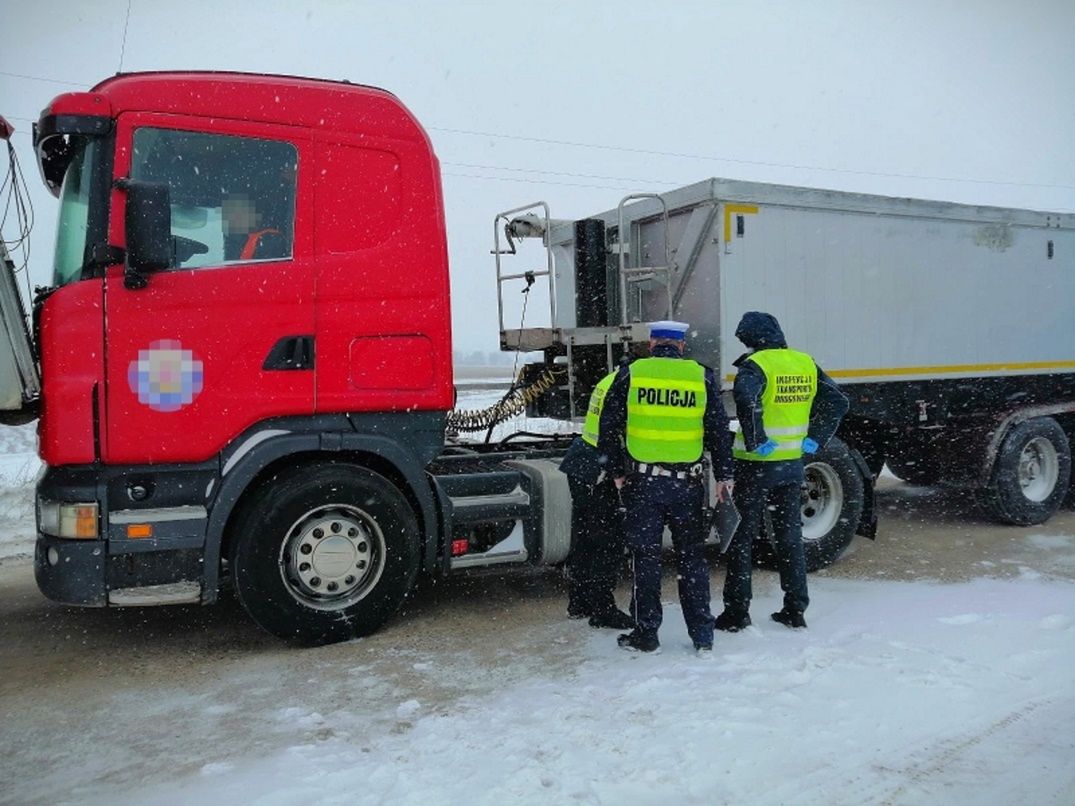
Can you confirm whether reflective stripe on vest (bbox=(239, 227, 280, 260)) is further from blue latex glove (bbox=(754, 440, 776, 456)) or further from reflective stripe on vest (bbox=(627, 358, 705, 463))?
blue latex glove (bbox=(754, 440, 776, 456))

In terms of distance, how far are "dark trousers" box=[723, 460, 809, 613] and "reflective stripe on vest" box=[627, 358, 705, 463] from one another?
2.32 feet

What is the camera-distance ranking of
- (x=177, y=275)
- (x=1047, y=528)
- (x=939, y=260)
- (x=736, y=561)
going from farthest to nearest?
(x=1047, y=528) < (x=939, y=260) < (x=736, y=561) < (x=177, y=275)

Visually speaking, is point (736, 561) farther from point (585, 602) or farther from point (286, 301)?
point (286, 301)

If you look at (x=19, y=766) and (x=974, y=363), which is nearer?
(x=19, y=766)

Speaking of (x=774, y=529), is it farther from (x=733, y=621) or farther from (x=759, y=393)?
(x=759, y=393)

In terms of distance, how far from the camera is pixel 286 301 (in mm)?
4527

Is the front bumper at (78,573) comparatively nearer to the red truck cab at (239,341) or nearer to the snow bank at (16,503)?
the red truck cab at (239,341)

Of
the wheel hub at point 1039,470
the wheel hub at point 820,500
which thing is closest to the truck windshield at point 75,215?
the wheel hub at point 820,500

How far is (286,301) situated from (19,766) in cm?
234

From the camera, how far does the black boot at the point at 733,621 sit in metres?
4.91

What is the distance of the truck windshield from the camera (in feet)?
14.1

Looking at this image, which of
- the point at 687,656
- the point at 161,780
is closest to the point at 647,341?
the point at 687,656

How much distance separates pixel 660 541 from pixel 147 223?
2.93 m

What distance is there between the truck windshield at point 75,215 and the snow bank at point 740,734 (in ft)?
8.33
